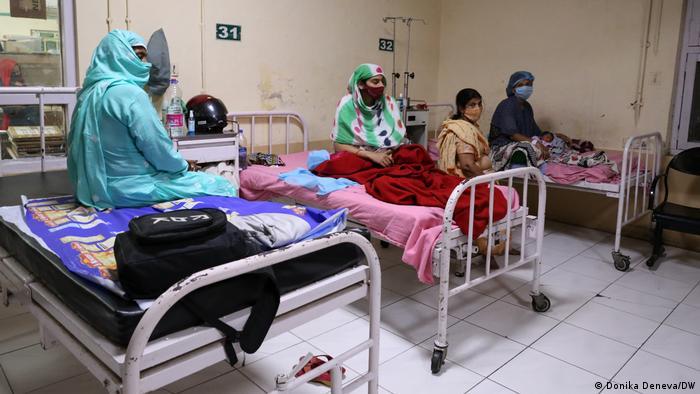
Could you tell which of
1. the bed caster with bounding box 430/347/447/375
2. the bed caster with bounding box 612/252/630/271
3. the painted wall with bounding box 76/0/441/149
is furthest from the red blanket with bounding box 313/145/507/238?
the bed caster with bounding box 612/252/630/271

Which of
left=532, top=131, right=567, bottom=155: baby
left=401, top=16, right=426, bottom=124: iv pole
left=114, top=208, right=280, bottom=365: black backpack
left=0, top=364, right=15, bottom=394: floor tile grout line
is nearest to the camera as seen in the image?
left=114, top=208, right=280, bottom=365: black backpack

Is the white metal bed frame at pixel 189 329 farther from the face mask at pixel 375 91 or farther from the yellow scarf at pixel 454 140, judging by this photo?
the face mask at pixel 375 91

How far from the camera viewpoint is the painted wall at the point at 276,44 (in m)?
3.87

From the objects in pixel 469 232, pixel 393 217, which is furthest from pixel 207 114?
pixel 469 232

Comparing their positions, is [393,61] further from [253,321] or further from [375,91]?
[253,321]

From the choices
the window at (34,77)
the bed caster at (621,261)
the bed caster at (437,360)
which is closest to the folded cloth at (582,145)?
the bed caster at (621,261)

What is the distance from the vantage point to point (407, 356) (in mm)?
2723

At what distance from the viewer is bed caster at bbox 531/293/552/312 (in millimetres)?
3215

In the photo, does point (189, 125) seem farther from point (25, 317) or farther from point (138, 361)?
point (138, 361)

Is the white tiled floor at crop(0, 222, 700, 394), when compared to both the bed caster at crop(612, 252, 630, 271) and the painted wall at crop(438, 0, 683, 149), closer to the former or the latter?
the bed caster at crop(612, 252, 630, 271)

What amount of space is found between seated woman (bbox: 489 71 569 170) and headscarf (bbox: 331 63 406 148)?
37.2 inches

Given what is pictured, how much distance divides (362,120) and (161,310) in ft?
9.76

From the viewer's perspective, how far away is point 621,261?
12.9 ft

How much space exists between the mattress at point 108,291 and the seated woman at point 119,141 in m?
→ 0.46
